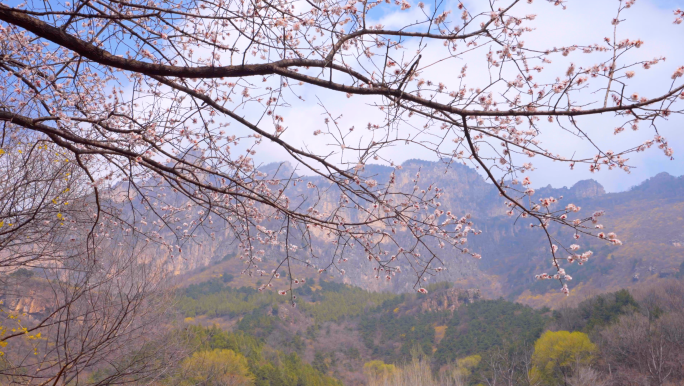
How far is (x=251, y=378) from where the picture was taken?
71.5ft

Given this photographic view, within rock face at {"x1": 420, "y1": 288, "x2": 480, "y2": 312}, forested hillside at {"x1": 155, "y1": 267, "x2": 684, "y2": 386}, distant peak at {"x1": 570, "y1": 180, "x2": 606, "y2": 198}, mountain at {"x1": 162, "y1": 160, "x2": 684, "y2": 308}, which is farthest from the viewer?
distant peak at {"x1": 570, "y1": 180, "x2": 606, "y2": 198}

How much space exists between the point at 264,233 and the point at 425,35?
2.37 meters

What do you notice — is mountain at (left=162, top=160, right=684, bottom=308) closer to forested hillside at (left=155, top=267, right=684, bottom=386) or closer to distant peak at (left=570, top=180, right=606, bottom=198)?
distant peak at (left=570, top=180, right=606, bottom=198)

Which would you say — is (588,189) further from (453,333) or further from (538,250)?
(453,333)

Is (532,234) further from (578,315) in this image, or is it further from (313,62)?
(313,62)

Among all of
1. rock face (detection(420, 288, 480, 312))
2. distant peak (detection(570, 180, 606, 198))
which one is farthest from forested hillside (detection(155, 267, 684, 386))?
distant peak (detection(570, 180, 606, 198))

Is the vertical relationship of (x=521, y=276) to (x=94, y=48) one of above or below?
below

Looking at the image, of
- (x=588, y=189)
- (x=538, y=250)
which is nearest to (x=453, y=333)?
(x=538, y=250)

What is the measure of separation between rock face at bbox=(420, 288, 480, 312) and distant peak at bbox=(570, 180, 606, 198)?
312ft

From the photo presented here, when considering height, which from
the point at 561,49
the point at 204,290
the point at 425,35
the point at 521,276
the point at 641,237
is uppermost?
the point at 425,35

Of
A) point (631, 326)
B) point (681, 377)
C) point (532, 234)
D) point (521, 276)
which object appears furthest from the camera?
point (532, 234)

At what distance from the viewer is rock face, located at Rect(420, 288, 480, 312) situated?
52.2 metres

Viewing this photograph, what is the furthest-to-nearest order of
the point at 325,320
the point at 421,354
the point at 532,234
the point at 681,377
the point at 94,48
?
the point at 532,234
the point at 325,320
the point at 421,354
the point at 681,377
the point at 94,48

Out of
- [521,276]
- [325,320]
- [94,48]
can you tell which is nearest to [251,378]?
[94,48]
